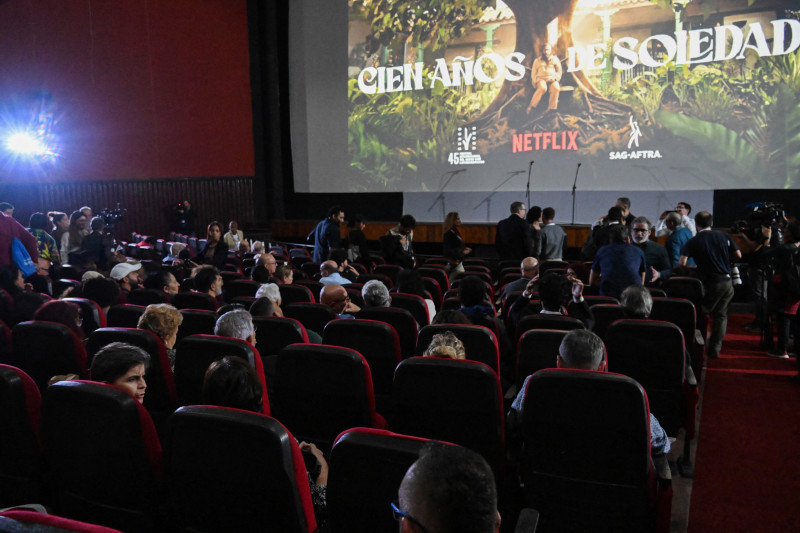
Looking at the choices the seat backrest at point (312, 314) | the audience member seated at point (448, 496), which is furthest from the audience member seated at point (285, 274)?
the audience member seated at point (448, 496)

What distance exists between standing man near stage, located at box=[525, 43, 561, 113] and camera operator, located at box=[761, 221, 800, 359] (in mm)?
5563

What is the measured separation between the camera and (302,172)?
1360cm

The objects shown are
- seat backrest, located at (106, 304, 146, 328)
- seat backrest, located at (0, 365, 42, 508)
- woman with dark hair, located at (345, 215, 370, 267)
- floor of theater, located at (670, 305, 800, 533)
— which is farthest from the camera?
woman with dark hair, located at (345, 215, 370, 267)

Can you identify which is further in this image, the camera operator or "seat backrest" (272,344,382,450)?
the camera operator

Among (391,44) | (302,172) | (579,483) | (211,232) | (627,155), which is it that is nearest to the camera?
(579,483)

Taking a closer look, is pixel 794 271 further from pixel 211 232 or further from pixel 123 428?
pixel 211 232

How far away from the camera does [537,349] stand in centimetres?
296

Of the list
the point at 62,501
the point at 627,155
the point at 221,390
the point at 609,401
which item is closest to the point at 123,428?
the point at 221,390

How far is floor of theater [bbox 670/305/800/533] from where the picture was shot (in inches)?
114

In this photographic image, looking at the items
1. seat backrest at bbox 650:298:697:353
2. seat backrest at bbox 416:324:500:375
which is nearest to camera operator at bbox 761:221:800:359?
seat backrest at bbox 650:298:697:353

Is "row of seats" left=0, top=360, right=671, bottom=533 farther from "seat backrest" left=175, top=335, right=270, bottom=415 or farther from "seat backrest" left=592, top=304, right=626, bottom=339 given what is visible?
A: "seat backrest" left=592, top=304, right=626, bottom=339

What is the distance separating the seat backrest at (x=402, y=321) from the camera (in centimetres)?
367

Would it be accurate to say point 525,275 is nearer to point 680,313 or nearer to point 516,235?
point 680,313

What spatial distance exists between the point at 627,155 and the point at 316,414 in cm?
891
